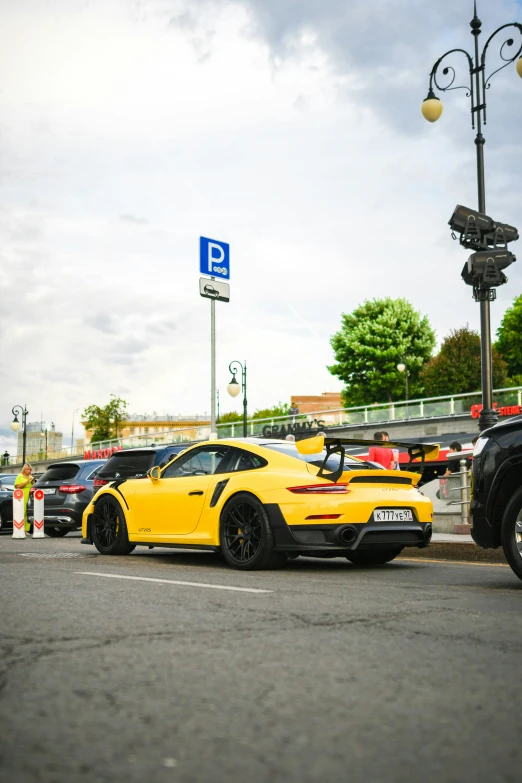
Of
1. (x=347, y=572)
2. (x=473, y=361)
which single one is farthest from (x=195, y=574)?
(x=473, y=361)

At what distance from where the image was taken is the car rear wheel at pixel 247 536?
8836mm

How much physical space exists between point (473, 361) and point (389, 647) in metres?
63.7

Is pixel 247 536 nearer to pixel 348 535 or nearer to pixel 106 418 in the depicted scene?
pixel 348 535

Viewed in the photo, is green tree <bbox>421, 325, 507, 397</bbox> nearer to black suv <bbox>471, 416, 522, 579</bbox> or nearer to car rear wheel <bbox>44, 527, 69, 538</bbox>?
car rear wheel <bbox>44, 527, 69, 538</bbox>

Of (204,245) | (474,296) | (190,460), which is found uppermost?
(204,245)

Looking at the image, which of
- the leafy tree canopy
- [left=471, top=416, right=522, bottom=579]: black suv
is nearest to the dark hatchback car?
[left=471, top=416, right=522, bottom=579]: black suv

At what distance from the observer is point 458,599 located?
632 cm

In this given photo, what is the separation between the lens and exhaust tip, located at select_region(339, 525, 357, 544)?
860 centimetres

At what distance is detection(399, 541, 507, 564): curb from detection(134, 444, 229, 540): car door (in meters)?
3.29

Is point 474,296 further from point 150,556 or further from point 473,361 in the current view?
point 473,361

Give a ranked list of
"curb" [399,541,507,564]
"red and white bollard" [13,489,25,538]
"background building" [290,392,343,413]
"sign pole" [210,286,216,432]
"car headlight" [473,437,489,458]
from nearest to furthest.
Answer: "car headlight" [473,437,489,458], "curb" [399,541,507,564], "red and white bollard" [13,489,25,538], "sign pole" [210,286,216,432], "background building" [290,392,343,413]

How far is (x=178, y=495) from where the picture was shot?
400 inches

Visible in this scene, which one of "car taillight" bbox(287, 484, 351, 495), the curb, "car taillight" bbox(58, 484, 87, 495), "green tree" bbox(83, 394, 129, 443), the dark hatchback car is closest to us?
"car taillight" bbox(287, 484, 351, 495)

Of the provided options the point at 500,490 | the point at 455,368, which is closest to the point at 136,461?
the point at 500,490
